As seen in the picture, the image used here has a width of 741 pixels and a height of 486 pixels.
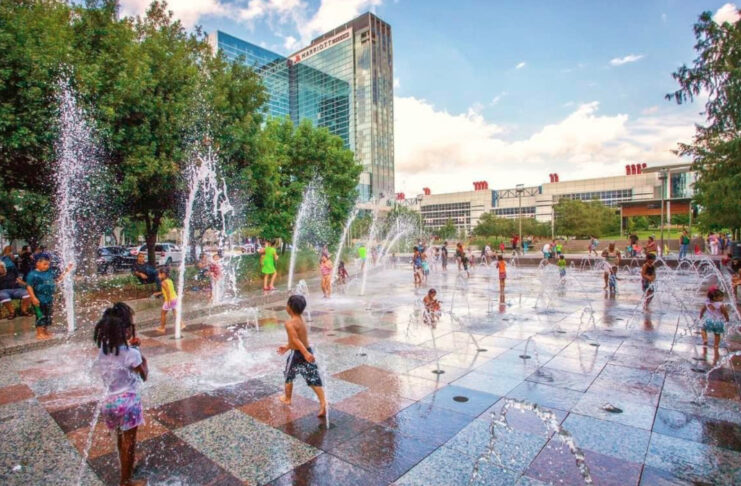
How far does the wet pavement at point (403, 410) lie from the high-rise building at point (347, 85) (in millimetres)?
96248

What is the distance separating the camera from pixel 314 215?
1149 inches

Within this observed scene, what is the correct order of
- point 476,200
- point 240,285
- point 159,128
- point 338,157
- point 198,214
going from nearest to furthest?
point 159,128 → point 240,285 → point 198,214 → point 338,157 → point 476,200

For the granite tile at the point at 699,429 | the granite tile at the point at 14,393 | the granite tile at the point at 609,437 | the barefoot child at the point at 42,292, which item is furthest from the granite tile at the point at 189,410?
the barefoot child at the point at 42,292

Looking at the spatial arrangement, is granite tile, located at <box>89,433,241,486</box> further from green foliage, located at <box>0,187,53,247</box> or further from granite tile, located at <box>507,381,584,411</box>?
green foliage, located at <box>0,187,53,247</box>

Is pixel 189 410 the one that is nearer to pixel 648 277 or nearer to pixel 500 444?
pixel 500 444

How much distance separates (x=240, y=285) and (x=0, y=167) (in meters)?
7.95

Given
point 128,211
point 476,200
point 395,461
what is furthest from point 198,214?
point 476,200

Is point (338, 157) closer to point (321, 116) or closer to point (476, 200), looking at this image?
point (321, 116)

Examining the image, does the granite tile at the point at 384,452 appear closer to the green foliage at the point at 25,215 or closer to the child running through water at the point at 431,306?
the child running through water at the point at 431,306

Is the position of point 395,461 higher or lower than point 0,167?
lower

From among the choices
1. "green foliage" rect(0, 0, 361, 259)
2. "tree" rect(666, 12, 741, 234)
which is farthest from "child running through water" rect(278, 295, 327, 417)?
"tree" rect(666, 12, 741, 234)

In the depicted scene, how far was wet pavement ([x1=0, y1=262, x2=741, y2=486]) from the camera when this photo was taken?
3.46m

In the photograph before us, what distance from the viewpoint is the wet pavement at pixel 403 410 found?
11.3ft

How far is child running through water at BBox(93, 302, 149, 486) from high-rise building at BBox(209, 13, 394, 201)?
328ft
